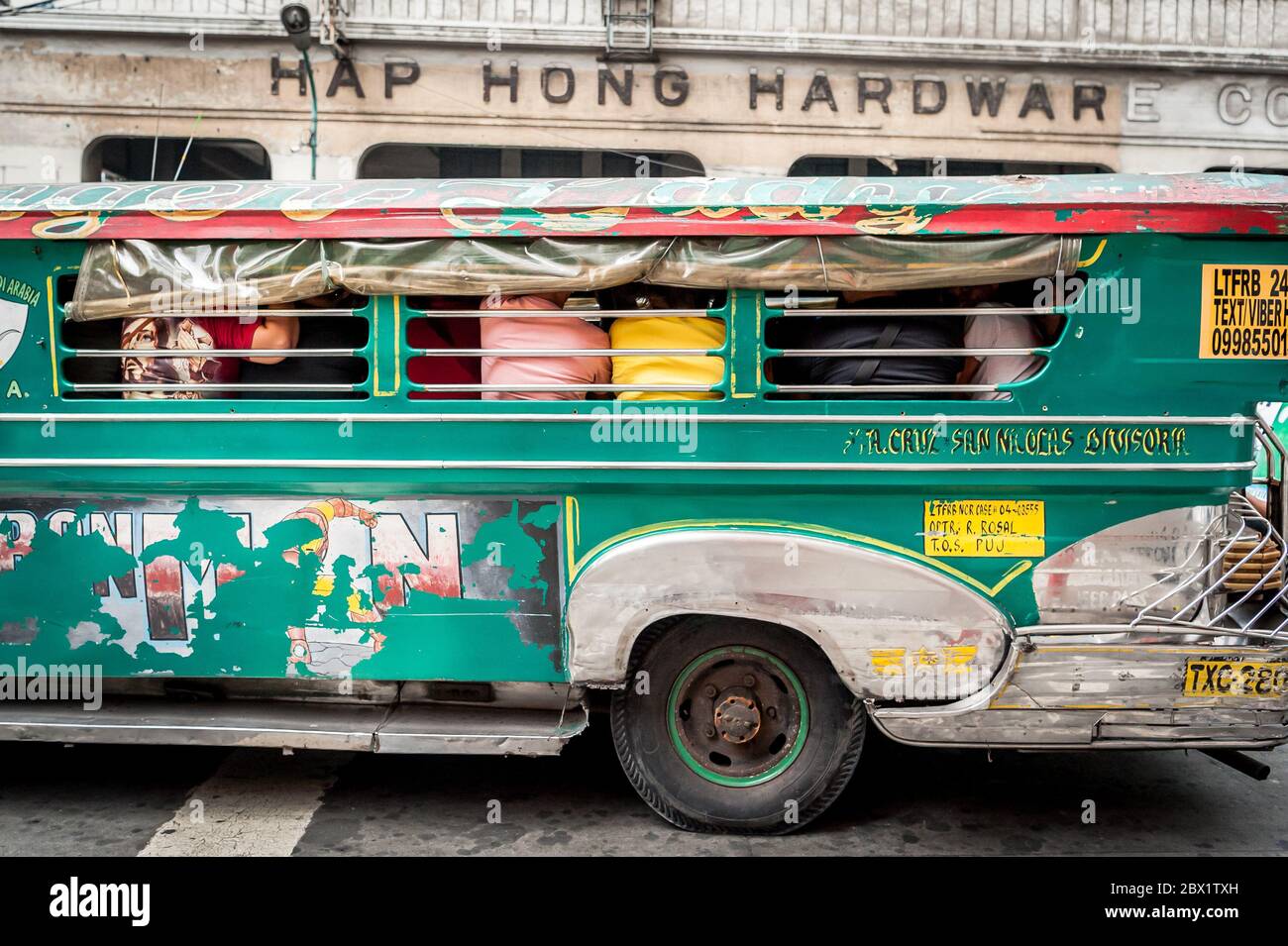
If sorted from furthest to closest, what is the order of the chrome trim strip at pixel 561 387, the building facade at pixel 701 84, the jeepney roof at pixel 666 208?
the building facade at pixel 701 84, the chrome trim strip at pixel 561 387, the jeepney roof at pixel 666 208

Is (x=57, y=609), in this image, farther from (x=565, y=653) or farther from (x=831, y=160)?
(x=831, y=160)

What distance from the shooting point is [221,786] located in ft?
14.3

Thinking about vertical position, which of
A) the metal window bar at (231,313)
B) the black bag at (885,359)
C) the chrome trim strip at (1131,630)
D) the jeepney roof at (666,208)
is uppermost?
the jeepney roof at (666,208)

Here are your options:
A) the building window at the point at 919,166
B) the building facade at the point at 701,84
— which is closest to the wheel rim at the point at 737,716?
the building facade at the point at 701,84

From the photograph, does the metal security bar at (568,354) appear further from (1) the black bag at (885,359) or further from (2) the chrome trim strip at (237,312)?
(1) the black bag at (885,359)

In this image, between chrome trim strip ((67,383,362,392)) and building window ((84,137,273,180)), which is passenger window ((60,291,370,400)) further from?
building window ((84,137,273,180))

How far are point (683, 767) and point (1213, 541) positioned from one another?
7.48 ft

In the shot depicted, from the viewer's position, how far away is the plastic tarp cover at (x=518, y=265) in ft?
12.2

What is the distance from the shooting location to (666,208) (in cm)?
373

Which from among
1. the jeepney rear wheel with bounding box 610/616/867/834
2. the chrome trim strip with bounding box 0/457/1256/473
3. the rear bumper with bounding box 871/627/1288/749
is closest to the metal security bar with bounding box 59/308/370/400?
the chrome trim strip with bounding box 0/457/1256/473

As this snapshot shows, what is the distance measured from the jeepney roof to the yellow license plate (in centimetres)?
164

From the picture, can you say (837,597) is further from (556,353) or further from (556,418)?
(556,353)

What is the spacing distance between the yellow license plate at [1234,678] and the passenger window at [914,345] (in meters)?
1.26

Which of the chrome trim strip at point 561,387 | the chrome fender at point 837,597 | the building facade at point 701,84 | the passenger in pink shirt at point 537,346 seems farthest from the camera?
the building facade at point 701,84
